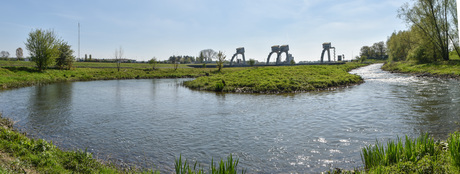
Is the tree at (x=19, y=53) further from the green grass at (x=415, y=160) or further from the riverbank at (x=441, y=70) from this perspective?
the green grass at (x=415, y=160)

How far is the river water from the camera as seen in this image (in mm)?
9531

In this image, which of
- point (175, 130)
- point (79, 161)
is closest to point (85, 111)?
point (175, 130)

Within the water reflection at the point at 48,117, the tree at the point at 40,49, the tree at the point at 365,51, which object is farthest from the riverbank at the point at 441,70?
the tree at the point at 365,51

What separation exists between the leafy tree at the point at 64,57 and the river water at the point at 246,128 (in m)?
42.6

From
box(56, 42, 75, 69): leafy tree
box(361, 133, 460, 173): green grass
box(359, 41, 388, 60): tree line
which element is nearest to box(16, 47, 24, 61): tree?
box(56, 42, 75, 69): leafy tree

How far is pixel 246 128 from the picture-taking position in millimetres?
13602

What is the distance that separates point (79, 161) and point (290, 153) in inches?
273

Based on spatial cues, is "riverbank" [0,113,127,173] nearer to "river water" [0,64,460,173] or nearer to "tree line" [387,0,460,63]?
"river water" [0,64,460,173]

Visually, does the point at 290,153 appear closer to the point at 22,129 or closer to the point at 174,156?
the point at 174,156

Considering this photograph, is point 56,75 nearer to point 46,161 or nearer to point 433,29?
point 46,161

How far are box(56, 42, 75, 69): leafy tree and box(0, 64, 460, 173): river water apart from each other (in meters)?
42.6

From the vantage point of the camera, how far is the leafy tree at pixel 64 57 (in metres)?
58.6

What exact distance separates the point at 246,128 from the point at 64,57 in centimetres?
5915

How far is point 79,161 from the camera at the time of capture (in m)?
8.12
